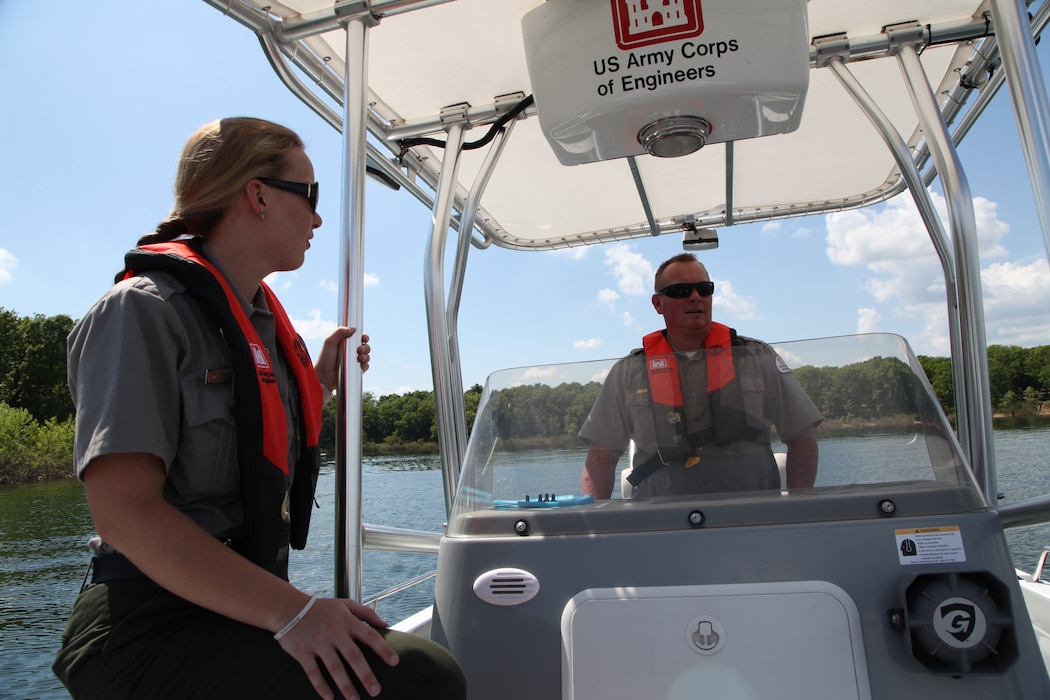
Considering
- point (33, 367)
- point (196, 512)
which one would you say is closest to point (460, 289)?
point (196, 512)

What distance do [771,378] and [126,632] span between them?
1.28 m

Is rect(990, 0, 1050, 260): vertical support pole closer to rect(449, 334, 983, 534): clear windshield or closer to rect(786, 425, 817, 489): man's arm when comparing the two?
rect(449, 334, 983, 534): clear windshield

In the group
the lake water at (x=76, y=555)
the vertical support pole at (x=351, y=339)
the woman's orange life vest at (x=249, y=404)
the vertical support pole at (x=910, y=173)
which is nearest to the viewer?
the woman's orange life vest at (x=249, y=404)

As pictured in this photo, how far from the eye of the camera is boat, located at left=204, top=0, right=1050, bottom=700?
1217 mm

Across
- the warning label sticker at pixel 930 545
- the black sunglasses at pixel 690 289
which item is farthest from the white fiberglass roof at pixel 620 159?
the warning label sticker at pixel 930 545

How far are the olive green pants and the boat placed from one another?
43cm

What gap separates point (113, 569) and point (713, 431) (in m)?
1.14

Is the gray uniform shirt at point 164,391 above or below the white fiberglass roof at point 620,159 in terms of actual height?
below

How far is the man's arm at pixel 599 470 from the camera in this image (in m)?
1.59

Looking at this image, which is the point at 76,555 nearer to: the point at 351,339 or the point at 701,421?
the point at 351,339

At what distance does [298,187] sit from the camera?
1240 mm

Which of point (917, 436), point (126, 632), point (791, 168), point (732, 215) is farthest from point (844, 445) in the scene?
point (732, 215)

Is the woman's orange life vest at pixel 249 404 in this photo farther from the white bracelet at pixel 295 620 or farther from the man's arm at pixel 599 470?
the man's arm at pixel 599 470

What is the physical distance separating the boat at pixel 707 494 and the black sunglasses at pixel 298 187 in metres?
0.35
